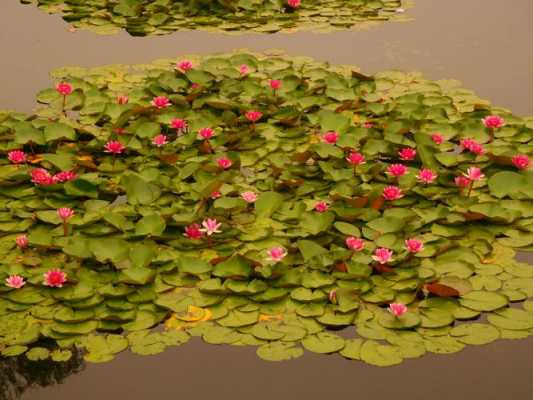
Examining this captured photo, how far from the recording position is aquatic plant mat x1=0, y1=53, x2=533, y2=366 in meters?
3.29

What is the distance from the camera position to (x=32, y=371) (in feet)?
10.3

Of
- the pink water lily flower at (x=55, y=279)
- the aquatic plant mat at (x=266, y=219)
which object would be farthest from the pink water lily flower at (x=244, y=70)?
the pink water lily flower at (x=55, y=279)

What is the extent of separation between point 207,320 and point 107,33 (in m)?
3.33

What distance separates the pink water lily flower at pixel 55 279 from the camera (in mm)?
3432

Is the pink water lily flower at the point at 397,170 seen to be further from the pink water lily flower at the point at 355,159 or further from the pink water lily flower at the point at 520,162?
the pink water lily flower at the point at 520,162

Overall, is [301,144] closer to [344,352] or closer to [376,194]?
[376,194]

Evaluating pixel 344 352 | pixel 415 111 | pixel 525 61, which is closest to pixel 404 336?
pixel 344 352

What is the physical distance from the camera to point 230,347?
3.25 meters

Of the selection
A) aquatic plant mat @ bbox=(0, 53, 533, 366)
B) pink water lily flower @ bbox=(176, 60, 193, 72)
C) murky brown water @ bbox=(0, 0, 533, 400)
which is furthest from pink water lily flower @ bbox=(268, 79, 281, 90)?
murky brown water @ bbox=(0, 0, 533, 400)

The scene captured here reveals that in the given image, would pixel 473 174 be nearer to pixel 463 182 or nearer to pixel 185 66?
pixel 463 182

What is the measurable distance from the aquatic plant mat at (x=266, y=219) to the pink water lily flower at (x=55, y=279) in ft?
0.04

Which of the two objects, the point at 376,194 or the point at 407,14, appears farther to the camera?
the point at 407,14

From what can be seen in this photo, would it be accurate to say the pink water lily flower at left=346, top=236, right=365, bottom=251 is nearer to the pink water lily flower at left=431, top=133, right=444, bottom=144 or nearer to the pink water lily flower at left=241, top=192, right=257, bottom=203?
the pink water lily flower at left=241, top=192, right=257, bottom=203

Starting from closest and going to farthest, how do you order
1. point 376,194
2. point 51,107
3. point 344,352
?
point 344,352 → point 376,194 → point 51,107
